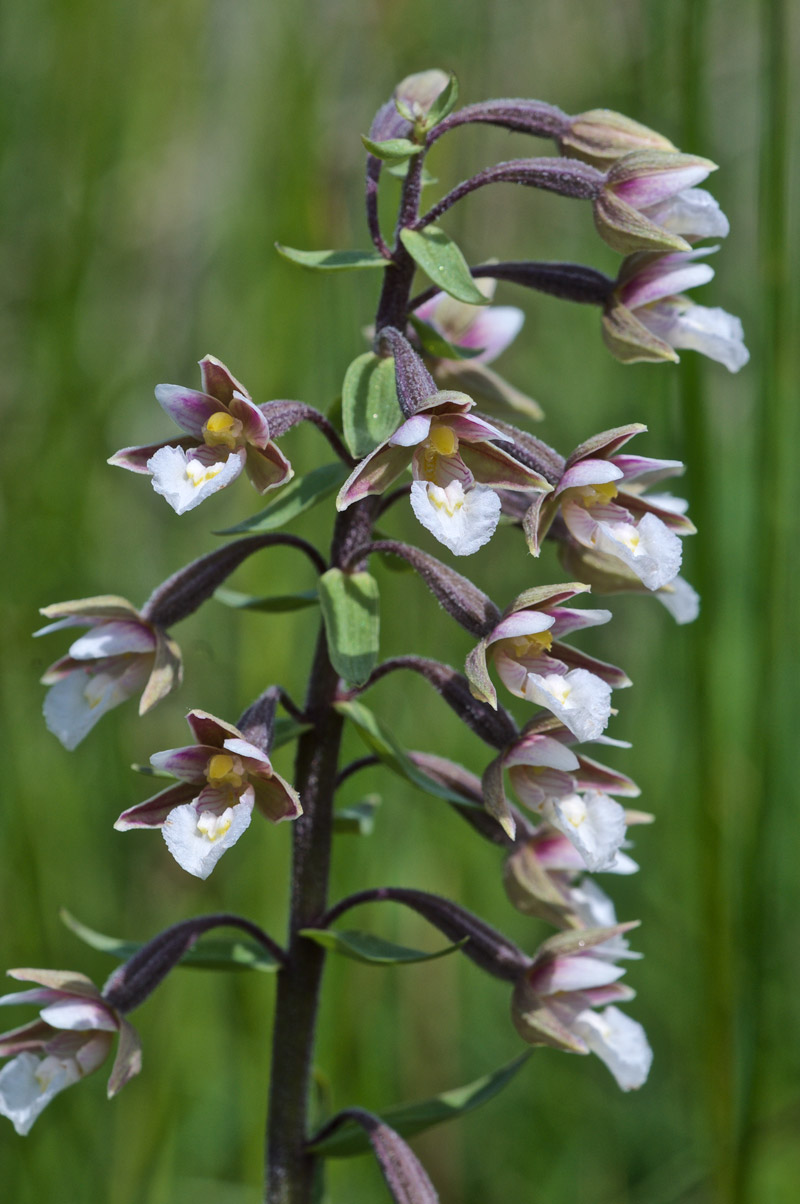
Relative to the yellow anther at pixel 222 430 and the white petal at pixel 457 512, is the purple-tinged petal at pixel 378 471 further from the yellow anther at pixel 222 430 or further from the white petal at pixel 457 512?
the yellow anther at pixel 222 430

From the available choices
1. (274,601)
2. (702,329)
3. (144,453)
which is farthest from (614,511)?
(144,453)

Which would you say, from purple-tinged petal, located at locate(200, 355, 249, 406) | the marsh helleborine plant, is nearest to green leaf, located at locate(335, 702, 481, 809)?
the marsh helleborine plant

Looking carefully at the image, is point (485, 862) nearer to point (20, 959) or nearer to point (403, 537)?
point (403, 537)

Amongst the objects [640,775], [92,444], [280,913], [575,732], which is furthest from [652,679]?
[575,732]

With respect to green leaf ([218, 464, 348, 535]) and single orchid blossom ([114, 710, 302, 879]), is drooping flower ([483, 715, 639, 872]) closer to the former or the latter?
single orchid blossom ([114, 710, 302, 879])

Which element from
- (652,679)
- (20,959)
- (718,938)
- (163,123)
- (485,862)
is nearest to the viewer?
(718,938)

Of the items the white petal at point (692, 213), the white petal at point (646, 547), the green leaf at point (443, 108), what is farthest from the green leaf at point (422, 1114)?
the green leaf at point (443, 108)

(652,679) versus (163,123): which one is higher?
(163,123)
